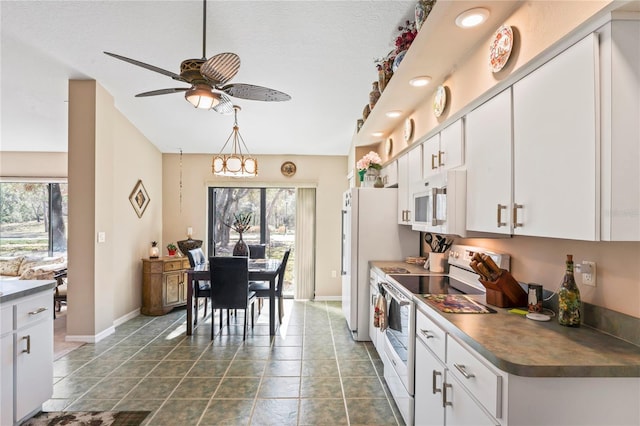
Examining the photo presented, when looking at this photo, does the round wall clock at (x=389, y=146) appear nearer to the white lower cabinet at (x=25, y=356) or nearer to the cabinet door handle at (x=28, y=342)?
the white lower cabinet at (x=25, y=356)

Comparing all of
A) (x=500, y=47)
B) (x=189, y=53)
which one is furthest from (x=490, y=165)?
(x=189, y=53)

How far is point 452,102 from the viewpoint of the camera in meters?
2.31

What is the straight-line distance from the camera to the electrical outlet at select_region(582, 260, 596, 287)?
1451 millimetres

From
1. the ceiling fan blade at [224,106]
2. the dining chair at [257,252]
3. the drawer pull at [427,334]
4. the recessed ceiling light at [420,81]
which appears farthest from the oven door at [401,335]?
the dining chair at [257,252]

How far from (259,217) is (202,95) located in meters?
3.71

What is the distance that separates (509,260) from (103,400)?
3.12m

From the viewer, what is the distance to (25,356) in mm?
2121

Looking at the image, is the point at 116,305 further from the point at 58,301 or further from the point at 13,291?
the point at 13,291

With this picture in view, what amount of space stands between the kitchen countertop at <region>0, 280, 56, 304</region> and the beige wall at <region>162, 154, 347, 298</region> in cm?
336

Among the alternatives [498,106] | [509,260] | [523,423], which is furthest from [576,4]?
[523,423]

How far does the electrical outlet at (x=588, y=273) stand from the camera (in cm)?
145

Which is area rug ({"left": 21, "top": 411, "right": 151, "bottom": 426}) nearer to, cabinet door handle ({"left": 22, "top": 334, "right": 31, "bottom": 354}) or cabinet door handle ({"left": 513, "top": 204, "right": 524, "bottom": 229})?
cabinet door handle ({"left": 22, "top": 334, "right": 31, "bottom": 354})

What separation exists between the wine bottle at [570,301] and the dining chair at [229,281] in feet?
9.59

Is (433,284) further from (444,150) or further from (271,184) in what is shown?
(271,184)
